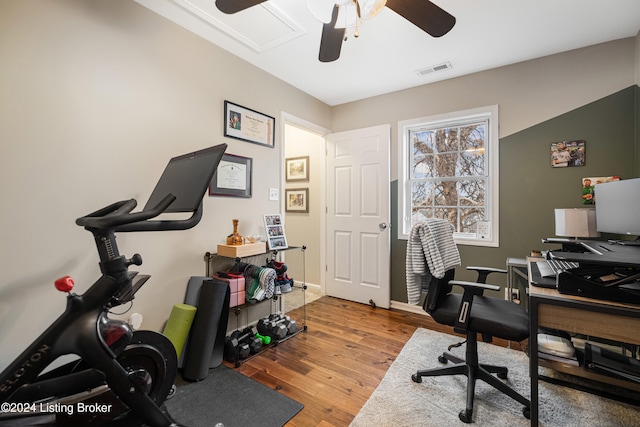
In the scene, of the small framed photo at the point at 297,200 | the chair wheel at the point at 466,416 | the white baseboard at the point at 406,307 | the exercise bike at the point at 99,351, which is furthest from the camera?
the small framed photo at the point at 297,200

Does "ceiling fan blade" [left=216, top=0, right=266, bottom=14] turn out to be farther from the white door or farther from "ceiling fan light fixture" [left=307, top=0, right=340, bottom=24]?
the white door

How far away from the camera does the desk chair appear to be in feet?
5.11

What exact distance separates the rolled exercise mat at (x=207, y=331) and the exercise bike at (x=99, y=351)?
0.69 m

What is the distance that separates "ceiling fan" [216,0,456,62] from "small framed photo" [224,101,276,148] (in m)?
1.02

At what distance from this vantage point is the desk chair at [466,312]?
1558 millimetres

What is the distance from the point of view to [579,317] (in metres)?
1.21

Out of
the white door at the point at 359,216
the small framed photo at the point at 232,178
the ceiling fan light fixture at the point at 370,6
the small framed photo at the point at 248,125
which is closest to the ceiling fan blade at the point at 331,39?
the ceiling fan light fixture at the point at 370,6

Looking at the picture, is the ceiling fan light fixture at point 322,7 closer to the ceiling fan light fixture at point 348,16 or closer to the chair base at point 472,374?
the ceiling fan light fixture at point 348,16

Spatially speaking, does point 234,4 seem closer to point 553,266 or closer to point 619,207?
point 553,266

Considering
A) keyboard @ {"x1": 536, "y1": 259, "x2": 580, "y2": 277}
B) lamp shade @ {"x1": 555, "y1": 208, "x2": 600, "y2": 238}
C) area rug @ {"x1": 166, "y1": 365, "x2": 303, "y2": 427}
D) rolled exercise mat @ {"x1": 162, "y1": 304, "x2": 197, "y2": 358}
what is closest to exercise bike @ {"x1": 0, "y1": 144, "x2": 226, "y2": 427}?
area rug @ {"x1": 166, "y1": 365, "x2": 303, "y2": 427}

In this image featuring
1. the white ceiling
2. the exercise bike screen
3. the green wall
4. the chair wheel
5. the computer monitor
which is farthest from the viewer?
the green wall

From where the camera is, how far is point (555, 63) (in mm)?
2477

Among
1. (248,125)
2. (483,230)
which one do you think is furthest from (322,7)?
(483,230)

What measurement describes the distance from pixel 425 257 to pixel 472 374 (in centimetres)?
Answer: 76
